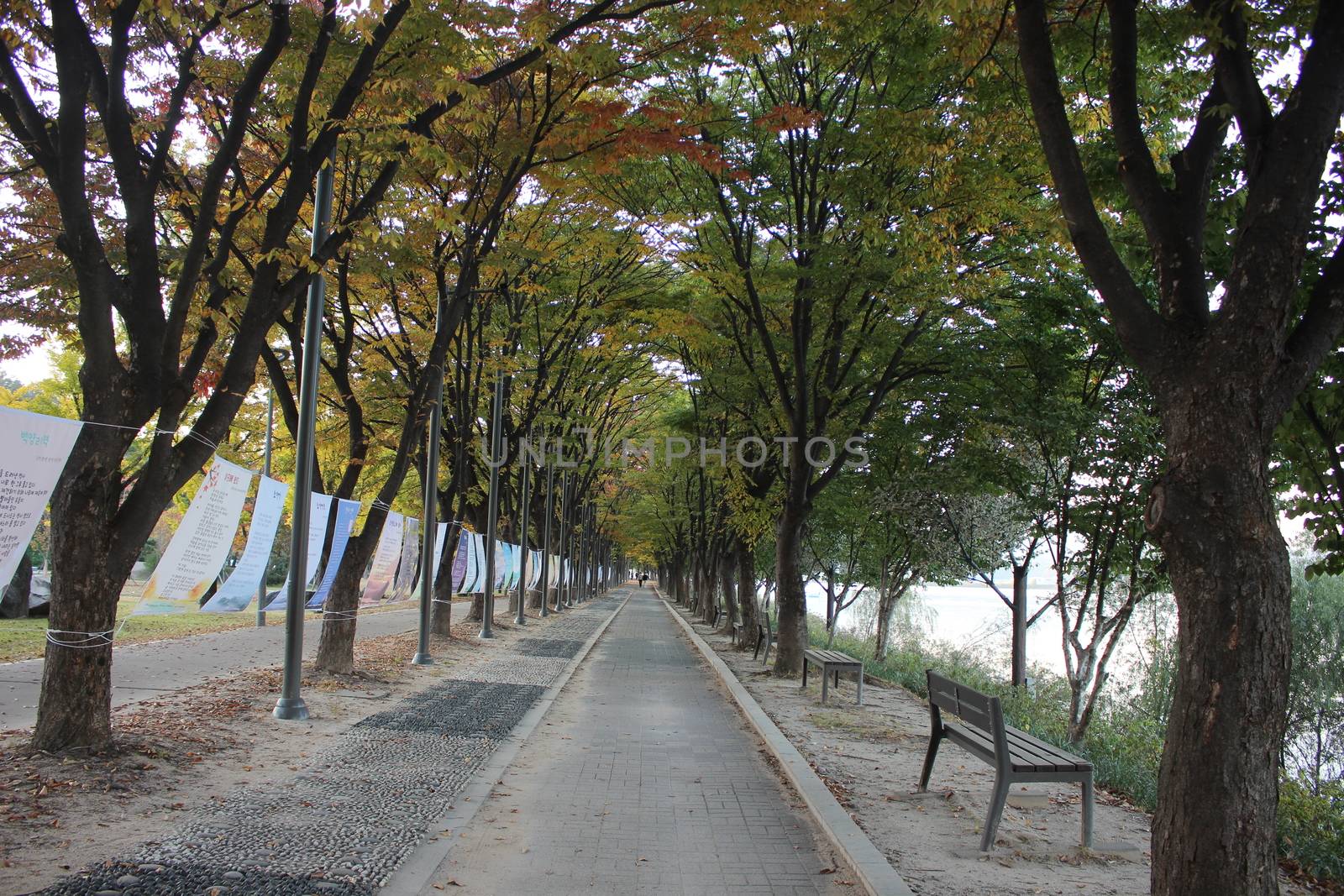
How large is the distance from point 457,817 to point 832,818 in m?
2.46

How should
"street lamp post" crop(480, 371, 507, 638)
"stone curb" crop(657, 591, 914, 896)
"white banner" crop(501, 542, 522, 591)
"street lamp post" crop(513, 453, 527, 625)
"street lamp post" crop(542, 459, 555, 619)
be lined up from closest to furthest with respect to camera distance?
1. "stone curb" crop(657, 591, 914, 896)
2. "street lamp post" crop(480, 371, 507, 638)
3. "street lamp post" crop(513, 453, 527, 625)
4. "white banner" crop(501, 542, 522, 591)
5. "street lamp post" crop(542, 459, 555, 619)

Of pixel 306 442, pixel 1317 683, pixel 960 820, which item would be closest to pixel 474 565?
pixel 306 442

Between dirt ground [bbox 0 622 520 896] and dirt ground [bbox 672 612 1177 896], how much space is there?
4.28 metres

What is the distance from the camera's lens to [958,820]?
6336 millimetres

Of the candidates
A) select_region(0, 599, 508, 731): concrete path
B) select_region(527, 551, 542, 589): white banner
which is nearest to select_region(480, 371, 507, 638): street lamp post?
select_region(0, 599, 508, 731): concrete path

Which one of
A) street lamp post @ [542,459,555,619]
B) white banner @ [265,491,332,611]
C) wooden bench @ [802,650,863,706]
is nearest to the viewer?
white banner @ [265,491,332,611]

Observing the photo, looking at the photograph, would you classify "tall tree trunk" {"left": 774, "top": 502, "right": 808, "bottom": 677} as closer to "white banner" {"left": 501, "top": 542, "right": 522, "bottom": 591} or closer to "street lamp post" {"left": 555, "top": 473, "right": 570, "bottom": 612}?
"white banner" {"left": 501, "top": 542, "right": 522, "bottom": 591}

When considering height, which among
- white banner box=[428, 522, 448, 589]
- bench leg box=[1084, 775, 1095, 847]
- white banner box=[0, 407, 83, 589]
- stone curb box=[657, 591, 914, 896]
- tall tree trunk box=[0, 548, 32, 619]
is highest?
white banner box=[0, 407, 83, 589]

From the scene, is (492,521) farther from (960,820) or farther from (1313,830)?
(1313,830)

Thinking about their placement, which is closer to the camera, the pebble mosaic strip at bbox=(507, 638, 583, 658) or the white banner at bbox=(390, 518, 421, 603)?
the white banner at bbox=(390, 518, 421, 603)

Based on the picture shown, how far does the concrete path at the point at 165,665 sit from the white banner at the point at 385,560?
1902mm

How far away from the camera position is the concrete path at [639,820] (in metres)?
4.96

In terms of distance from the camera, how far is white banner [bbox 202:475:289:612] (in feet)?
29.0

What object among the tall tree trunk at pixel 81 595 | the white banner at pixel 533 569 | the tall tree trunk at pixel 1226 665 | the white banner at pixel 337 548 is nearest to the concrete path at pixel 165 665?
the tall tree trunk at pixel 81 595
